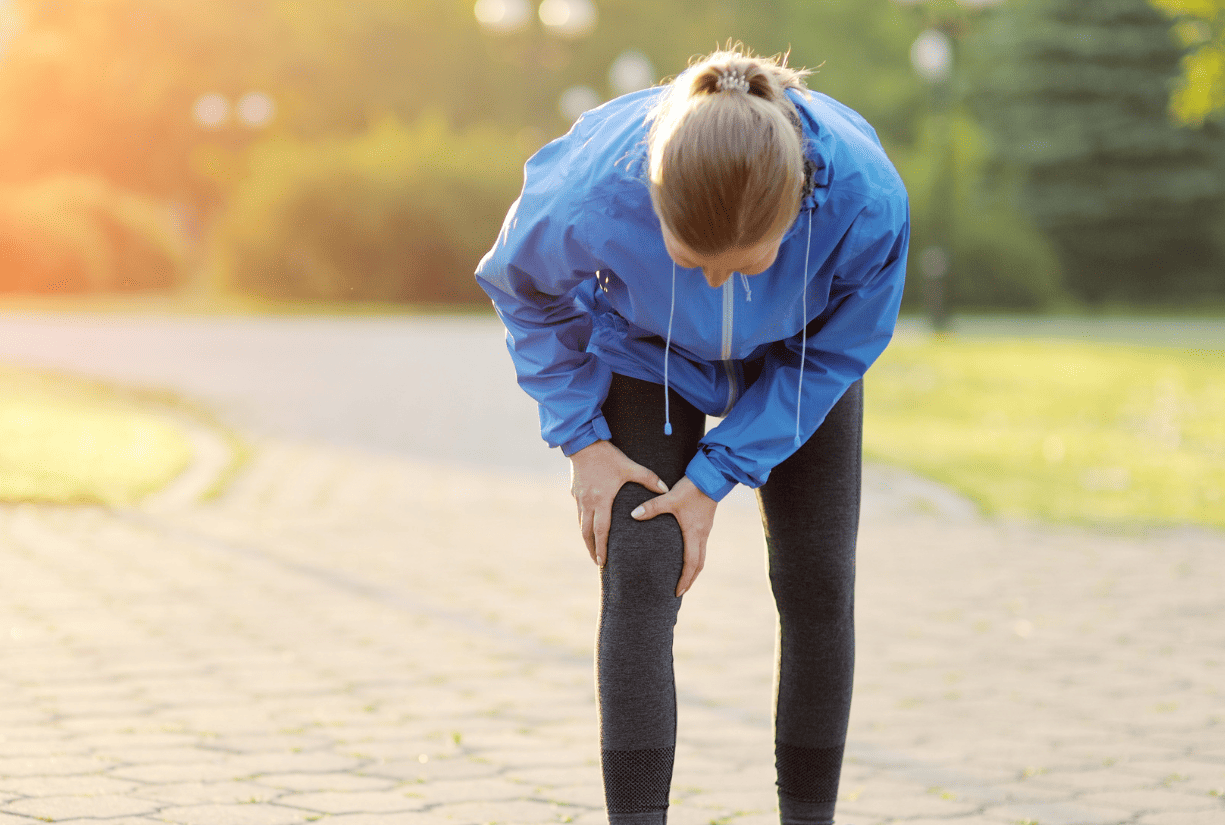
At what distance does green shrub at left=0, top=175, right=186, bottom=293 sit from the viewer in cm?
2748

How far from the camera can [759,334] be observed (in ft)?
7.00

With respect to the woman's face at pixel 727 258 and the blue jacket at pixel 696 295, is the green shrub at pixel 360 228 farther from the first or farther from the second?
the woman's face at pixel 727 258

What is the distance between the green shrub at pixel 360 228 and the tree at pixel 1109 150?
43.5 feet

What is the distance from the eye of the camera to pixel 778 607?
2.43 metres

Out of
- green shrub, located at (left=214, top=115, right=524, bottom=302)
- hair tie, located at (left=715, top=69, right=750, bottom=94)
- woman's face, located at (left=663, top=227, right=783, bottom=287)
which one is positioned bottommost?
woman's face, located at (left=663, top=227, right=783, bottom=287)

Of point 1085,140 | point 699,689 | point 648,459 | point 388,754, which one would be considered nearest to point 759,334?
point 648,459

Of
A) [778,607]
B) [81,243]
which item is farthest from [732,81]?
[81,243]

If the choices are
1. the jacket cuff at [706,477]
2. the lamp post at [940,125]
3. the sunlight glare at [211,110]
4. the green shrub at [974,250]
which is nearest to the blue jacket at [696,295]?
the jacket cuff at [706,477]

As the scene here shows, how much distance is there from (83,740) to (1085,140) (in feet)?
106

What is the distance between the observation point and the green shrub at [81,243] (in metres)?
27.5

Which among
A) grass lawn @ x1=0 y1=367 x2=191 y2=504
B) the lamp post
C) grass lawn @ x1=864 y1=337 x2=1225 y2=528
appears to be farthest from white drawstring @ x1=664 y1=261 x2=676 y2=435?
the lamp post

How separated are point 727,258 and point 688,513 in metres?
0.47

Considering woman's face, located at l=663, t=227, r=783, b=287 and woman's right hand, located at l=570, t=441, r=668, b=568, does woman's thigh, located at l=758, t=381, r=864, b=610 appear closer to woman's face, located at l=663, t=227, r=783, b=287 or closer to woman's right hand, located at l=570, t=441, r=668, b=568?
woman's right hand, located at l=570, t=441, r=668, b=568

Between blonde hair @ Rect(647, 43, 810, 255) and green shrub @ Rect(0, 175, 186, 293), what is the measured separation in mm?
28040
